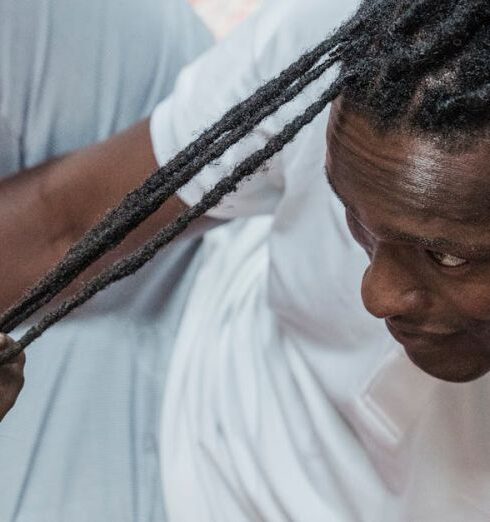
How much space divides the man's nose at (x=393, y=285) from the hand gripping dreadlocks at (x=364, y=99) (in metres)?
0.08

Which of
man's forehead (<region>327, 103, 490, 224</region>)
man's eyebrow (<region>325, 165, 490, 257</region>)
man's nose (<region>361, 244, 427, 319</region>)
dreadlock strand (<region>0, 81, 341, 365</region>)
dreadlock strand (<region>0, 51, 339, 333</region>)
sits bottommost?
man's nose (<region>361, 244, 427, 319</region>)

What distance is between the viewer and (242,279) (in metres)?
0.91

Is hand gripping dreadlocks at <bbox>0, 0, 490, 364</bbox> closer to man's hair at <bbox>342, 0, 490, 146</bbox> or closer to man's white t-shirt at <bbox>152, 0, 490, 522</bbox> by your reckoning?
man's hair at <bbox>342, 0, 490, 146</bbox>

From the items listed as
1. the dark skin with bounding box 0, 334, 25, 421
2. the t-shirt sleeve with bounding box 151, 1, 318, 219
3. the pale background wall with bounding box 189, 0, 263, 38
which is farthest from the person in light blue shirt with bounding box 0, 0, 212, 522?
the pale background wall with bounding box 189, 0, 263, 38

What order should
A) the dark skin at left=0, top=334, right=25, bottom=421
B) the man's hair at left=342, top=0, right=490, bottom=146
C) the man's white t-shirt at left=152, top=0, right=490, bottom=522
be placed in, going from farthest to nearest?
the man's white t-shirt at left=152, top=0, right=490, bottom=522, the dark skin at left=0, top=334, right=25, bottom=421, the man's hair at left=342, top=0, right=490, bottom=146

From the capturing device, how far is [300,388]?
0.79 metres

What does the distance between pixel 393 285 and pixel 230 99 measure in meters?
0.25

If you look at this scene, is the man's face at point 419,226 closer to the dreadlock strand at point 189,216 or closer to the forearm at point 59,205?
the dreadlock strand at point 189,216

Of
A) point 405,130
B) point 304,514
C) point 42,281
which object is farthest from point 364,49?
point 304,514

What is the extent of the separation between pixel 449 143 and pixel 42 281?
26cm

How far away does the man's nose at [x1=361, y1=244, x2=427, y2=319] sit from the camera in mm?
549

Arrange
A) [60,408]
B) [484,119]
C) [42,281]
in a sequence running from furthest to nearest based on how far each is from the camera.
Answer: [60,408] → [42,281] → [484,119]

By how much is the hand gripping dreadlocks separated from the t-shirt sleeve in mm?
161

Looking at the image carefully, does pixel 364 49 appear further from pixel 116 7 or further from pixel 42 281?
pixel 116 7
